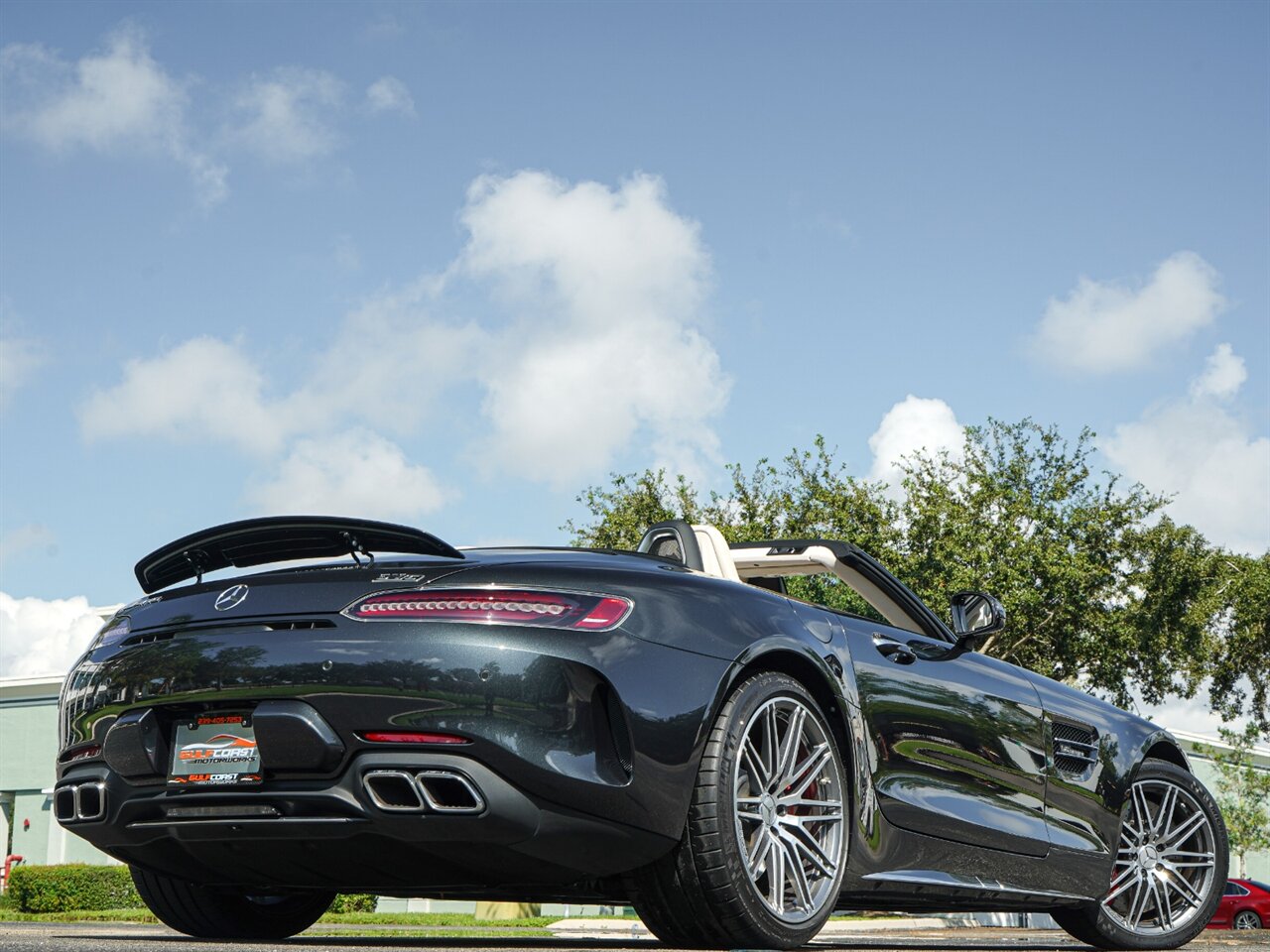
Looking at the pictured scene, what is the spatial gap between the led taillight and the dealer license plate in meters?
0.43

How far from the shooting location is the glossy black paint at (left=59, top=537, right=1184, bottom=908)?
12.3 ft

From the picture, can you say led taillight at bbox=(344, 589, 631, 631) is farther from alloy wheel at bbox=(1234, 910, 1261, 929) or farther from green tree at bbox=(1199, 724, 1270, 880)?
green tree at bbox=(1199, 724, 1270, 880)


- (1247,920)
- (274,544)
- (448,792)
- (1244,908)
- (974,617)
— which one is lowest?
(1247,920)

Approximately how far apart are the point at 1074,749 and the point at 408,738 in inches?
127

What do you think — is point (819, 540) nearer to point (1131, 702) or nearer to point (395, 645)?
point (395, 645)

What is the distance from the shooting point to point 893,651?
505 centimetres

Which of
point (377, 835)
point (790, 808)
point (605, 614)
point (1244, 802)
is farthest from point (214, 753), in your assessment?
point (1244, 802)

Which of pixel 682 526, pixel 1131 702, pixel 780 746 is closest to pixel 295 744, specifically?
pixel 780 746

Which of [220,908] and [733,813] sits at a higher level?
[733,813]

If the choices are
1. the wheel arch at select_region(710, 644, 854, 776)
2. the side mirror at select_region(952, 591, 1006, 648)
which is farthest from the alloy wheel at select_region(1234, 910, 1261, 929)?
the wheel arch at select_region(710, 644, 854, 776)

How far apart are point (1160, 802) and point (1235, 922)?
70.4 feet

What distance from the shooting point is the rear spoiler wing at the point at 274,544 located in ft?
14.3

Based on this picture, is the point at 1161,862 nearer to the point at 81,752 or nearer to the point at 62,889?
the point at 81,752

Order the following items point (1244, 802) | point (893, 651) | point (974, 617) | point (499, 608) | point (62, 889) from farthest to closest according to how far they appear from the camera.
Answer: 1. point (1244, 802)
2. point (62, 889)
3. point (974, 617)
4. point (893, 651)
5. point (499, 608)
